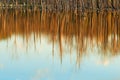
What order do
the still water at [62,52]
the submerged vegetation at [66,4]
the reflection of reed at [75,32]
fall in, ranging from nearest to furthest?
the still water at [62,52] → the reflection of reed at [75,32] → the submerged vegetation at [66,4]

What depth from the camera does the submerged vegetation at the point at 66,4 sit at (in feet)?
111

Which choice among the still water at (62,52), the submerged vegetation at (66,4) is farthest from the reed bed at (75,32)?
the submerged vegetation at (66,4)

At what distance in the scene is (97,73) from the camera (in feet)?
33.4

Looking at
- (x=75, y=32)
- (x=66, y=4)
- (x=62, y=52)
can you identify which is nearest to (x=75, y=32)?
(x=75, y=32)

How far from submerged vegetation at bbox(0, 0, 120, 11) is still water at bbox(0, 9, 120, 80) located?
1205 cm

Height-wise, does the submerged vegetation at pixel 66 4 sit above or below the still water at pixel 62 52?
above

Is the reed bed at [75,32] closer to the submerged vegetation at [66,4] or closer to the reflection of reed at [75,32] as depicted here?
the reflection of reed at [75,32]

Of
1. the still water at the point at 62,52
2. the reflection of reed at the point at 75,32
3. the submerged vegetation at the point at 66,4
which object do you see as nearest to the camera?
the still water at the point at 62,52

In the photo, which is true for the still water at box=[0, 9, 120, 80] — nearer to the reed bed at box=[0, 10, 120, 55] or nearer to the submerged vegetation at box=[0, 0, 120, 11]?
the reed bed at box=[0, 10, 120, 55]

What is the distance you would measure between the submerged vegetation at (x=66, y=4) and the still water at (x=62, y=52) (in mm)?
12050

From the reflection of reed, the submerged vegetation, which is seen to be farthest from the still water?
the submerged vegetation

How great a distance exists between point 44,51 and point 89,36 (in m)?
4.00

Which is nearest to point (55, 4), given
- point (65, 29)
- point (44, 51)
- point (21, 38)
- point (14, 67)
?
point (65, 29)

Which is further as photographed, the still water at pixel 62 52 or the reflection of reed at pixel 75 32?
the reflection of reed at pixel 75 32
